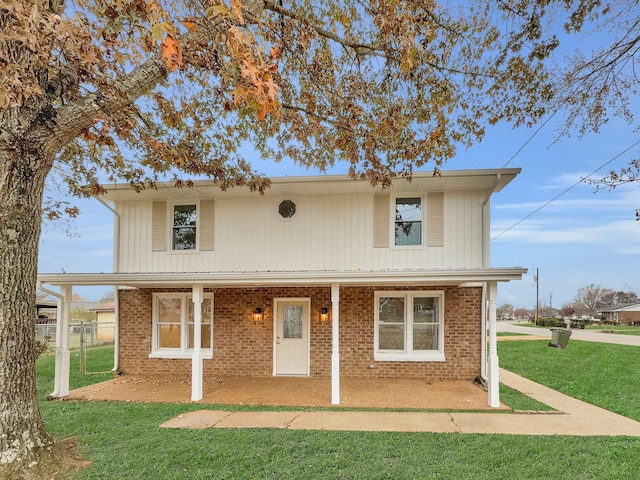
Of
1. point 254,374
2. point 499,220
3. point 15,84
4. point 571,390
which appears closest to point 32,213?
point 15,84

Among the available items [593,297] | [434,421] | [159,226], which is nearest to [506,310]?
[593,297]

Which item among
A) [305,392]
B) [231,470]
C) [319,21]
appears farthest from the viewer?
[305,392]

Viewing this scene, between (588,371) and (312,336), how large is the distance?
8.09 metres

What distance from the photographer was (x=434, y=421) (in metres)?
6.30

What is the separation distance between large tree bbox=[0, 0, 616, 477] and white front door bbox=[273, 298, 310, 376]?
10.9 ft

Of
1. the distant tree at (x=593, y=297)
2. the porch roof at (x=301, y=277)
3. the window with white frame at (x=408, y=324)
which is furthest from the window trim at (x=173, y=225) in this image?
the distant tree at (x=593, y=297)

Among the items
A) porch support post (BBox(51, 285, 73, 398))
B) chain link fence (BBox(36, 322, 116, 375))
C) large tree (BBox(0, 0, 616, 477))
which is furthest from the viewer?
chain link fence (BBox(36, 322, 116, 375))

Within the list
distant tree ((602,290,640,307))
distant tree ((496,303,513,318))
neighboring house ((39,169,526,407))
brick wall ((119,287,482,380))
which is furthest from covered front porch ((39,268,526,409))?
distant tree ((496,303,513,318))

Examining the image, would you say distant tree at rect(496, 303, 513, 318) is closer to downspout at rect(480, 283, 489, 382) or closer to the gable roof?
downspout at rect(480, 283, 489, 382)

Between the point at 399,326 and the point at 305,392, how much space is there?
3.00m

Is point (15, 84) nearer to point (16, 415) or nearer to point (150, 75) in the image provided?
point (150, 75)

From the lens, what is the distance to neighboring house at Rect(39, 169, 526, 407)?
9336 millimetres

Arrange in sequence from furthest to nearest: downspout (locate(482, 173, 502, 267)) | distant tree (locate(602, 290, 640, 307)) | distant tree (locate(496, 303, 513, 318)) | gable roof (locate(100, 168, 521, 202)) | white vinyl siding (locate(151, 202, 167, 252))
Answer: distant tree (locate(496, 303, 513, 318)) → distant tree (locate(602, 290, 640, 307)) → white vinyl siding (locate(151, 202, 167, 252)) → downspout (locate(482, 173, 502, 267)) → gable roof (locate(100, 168, 521, 202))

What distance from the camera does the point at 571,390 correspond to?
8.74 m
